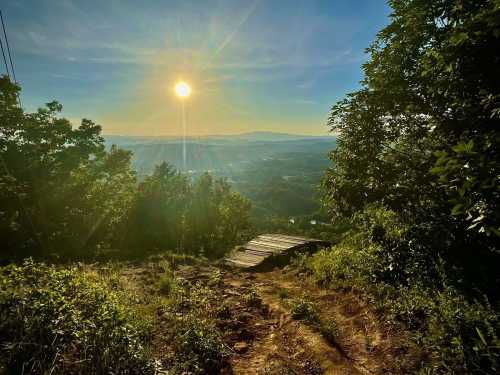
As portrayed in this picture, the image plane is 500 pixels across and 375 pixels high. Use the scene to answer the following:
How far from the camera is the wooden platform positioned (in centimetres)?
1237

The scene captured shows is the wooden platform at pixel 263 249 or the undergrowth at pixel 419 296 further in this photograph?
the wooden platform at pixel 263 249

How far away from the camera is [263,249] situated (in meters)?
14.1

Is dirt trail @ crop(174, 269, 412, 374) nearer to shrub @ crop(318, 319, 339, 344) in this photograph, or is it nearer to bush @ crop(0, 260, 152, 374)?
shrub @ crop(318, 319, 339, 344)

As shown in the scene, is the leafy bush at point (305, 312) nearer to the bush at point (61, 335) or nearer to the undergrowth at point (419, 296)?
the undergrowth at point (419, 296)

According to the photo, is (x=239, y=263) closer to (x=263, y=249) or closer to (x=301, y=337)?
(x=263, y=249)

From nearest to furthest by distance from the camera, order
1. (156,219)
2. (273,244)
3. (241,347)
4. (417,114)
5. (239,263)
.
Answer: (241,347)
(417,114)
(239,263)
(273,244)
(156,219)

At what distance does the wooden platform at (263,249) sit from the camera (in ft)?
40.6

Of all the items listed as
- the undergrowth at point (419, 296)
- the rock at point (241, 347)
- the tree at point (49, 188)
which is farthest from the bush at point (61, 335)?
the tree at point (49, 188)

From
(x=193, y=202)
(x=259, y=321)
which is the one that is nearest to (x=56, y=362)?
(x=259, y=321)

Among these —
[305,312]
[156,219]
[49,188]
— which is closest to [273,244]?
[305,312]

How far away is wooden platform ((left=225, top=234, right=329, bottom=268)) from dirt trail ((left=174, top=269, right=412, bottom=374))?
3.97m

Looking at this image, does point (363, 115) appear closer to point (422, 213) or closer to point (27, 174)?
point (422, 213)

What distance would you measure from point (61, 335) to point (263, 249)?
34.1 ft

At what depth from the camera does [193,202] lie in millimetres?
23547
